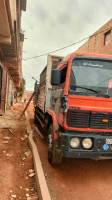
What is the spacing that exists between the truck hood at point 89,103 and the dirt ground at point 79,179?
1498 millimetres

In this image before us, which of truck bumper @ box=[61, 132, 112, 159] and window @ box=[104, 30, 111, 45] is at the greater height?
window @ box=[104, 30, 111, 45]

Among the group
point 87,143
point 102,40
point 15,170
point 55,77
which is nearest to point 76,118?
point 87,143

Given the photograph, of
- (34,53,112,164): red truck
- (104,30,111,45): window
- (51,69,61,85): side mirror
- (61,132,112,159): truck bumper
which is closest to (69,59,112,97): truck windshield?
(34,53,112,164): red truck

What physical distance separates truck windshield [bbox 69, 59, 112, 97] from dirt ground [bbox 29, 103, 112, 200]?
1.78 metres

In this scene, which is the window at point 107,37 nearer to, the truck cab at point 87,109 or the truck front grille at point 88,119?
the truck cab at point 87,109

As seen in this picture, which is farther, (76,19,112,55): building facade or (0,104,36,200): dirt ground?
(76,19,112,55): building facade

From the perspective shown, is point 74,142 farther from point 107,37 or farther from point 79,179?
point 107,37

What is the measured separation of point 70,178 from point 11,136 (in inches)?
123

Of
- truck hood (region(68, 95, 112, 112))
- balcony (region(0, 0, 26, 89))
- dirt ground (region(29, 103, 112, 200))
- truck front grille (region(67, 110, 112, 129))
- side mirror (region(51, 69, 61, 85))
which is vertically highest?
balcony (region(0, 0, 26, 89))

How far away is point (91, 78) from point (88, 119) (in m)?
0.87

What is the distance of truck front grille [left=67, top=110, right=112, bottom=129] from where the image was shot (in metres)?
2.68

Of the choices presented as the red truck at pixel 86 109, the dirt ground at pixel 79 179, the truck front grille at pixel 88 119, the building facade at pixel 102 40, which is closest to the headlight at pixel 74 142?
the red truck at pixel 86 109

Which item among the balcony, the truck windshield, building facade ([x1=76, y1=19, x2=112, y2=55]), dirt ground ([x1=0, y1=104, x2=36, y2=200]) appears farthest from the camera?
building facade ([x1=76, y1=19, x2=112, y2=55])

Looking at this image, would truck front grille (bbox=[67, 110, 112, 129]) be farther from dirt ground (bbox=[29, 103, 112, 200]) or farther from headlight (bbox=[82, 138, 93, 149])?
dirt ground (bbox=[29, 103, 112, 200])
